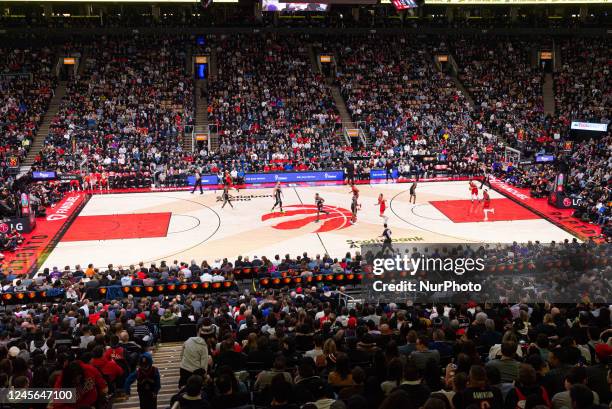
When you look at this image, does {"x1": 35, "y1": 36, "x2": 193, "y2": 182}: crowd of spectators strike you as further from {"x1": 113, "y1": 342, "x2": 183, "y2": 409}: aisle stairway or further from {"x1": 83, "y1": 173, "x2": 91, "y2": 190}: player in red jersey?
{"x1": 113, "y1": 342, "x2": 183, "y2": 409}: aisle stairway

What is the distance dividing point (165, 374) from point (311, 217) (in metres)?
21.3

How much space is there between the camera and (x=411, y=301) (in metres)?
14.4

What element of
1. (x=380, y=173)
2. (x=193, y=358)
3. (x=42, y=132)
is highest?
(x=42, y=132)

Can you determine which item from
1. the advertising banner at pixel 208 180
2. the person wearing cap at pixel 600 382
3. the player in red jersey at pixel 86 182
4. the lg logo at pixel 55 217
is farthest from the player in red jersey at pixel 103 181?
the person wearing cap at pixel 600 382

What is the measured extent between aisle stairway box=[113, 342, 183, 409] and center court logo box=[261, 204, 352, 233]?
16875 millimetres

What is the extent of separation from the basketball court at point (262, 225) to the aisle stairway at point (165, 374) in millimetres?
12173

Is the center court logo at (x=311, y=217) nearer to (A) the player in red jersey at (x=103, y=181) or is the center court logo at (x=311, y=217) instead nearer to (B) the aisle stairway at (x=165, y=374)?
(A) the player in red jersey at (x=103, y=181)

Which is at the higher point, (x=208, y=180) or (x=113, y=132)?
(x=113, y=132)

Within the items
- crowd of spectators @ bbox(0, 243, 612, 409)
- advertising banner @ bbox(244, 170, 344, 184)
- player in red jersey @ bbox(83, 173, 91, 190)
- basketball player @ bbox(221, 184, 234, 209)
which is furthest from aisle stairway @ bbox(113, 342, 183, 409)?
advertising banner @ bbox(244, 170, 344, 184)

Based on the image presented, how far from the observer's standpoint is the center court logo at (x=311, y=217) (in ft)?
104

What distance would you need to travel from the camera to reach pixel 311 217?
33375 mm

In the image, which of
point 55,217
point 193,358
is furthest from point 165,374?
A: point 55,217

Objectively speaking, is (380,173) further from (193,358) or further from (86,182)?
(193,358)

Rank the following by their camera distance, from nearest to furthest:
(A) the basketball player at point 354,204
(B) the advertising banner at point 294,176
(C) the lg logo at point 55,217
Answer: (A) the basketball player at point 354,204
(C) the lg logo at point 55,217
(B) the advertising banner at point 294,176
